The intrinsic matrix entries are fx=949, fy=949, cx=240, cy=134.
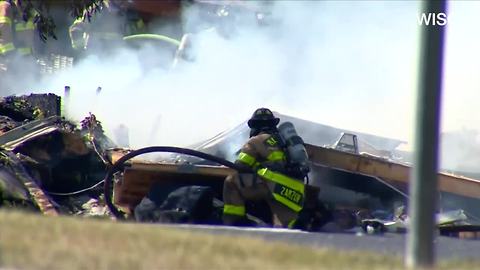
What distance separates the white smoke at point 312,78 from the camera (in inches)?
619

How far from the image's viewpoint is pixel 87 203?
11609 millimetres

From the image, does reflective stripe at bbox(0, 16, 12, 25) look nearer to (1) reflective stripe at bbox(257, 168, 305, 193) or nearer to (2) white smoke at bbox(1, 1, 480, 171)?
(2) white smoke at bbox(1, 1, 480, 171)

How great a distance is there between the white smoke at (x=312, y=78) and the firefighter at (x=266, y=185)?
4.95 meters

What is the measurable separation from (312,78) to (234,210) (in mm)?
6888

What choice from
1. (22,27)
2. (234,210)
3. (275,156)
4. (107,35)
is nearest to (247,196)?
(234,210)

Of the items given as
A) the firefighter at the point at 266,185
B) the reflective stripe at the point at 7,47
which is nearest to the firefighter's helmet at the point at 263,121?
the firefighter at the point at 266,185

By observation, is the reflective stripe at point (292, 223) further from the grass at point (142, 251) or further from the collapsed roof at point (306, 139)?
the grass at point (142, 251)

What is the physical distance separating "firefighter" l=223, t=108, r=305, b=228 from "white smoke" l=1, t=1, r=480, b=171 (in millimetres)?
4954

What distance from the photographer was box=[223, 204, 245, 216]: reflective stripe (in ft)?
33.1

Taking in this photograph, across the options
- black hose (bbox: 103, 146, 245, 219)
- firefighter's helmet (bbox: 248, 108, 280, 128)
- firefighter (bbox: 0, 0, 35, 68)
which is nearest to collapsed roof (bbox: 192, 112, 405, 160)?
firefighter's helmet (bbox: 248, 108, 280, 128)

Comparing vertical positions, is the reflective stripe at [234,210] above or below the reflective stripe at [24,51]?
below

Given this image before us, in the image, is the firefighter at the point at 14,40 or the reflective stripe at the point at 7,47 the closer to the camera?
the firefighter at the point at 14,40

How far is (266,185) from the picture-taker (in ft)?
33.3

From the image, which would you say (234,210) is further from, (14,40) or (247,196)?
(14,40)
